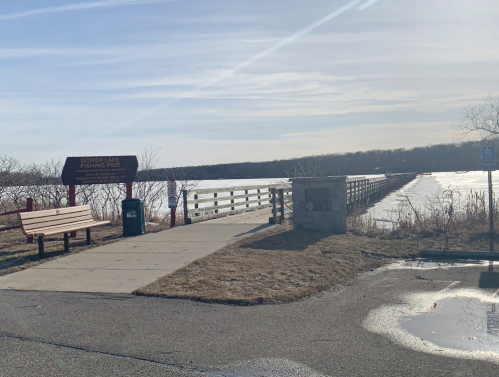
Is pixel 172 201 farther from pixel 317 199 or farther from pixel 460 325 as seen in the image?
pixel 460 325

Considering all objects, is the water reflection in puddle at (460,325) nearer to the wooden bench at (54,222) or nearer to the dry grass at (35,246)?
the dry grass at (35,246)

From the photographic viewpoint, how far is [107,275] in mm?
8820

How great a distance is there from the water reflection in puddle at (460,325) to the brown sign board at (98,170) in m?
11.0

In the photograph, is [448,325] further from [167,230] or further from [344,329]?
[167,230]

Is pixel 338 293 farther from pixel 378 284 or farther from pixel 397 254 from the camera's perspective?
pixel 397 254

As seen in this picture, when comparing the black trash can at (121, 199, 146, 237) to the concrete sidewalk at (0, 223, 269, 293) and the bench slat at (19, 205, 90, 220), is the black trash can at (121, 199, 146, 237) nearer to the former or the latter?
the concrete sidewalk at (0, 223, 269, 293)

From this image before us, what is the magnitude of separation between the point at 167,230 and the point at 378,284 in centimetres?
802

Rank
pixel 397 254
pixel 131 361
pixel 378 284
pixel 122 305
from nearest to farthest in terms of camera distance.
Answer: pixel 131 361, pixel 122 305, pixel 378 284, pixel 397 254

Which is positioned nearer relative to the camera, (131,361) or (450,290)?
(131,361)

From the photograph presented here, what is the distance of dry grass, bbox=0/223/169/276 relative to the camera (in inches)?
395

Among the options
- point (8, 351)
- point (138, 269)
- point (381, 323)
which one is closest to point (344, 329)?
point (381, 323)

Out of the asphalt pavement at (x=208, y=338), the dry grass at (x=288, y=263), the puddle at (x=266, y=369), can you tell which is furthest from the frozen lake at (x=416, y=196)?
the puddle at (x=266, y=369)

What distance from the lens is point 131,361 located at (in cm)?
485

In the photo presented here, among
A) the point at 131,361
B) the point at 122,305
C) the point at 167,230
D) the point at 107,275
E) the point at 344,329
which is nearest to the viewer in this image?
the point at 131,361
